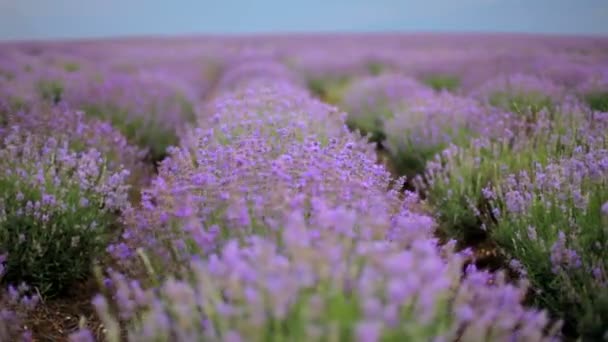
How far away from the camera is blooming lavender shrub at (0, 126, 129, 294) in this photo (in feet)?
8.89

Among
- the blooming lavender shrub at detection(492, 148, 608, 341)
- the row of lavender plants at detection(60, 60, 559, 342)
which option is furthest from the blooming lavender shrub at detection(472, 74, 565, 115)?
the row of lavender plants at detection(60, 60, 559, 342)

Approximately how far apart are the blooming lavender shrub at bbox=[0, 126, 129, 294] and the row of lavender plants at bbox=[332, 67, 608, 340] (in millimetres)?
1848

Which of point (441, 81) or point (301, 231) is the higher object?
point (301, 231)

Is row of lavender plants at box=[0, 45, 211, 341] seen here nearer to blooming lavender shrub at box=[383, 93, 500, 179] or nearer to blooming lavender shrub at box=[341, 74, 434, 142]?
blooming lavender shrub at box=[383, 93, 500, 179]

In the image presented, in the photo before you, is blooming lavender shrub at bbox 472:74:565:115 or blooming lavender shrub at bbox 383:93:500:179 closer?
blooming lavender shrub at bbox 383:93:500:179

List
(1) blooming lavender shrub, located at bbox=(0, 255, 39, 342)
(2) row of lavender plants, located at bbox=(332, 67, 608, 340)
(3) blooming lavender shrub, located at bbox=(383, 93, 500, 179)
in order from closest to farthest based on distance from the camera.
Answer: (1) blooming lavender shrub, located at bbox=(0, 255, 39, 342) → (2) row of lavender plants, located at bbox=(332, 67, 608, 340) → (3) blooming lavender shrub, located at bbox=(383, 93, 500, 179)

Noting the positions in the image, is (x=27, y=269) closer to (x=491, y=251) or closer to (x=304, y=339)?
(x=304, y=339)

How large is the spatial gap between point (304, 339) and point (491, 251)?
230 cm

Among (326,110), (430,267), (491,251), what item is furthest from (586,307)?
(326,110)

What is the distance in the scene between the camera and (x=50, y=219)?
2803mm

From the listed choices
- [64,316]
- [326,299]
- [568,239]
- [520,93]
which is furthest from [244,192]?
[520,93]

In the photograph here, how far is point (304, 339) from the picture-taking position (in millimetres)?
1457

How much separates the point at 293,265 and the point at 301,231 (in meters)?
0.13

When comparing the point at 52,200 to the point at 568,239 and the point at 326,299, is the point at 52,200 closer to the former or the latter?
the point at 326,299
